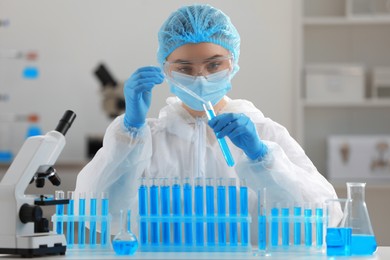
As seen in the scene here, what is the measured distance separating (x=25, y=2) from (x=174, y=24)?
262 cm

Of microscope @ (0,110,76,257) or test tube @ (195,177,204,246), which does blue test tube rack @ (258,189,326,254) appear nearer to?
test tube @ (195,177,204,246)

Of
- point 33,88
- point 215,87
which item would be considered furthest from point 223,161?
point 33,88

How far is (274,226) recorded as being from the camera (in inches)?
70.5

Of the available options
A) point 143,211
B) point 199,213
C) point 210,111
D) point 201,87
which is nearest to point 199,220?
point 199,213

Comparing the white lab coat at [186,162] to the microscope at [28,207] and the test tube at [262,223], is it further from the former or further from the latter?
the microscope at [28,207]

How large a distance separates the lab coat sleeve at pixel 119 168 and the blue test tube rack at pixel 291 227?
0.47m

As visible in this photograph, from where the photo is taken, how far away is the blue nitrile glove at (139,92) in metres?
1.99

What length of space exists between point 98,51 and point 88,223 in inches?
116

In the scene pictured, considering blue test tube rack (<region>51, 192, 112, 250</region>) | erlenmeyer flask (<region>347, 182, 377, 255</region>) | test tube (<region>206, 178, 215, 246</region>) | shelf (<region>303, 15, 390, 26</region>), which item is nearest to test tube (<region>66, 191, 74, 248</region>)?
blue test tube rack (<region>51, 192, 112, 250</region>)

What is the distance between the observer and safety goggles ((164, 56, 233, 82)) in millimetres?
2180

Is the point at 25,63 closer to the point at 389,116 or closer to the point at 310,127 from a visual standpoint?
the point at 310,127

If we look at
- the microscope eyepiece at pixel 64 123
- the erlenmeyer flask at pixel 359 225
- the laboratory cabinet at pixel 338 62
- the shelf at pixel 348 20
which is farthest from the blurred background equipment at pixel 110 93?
the erlenmeyer flask at pixel 359 225

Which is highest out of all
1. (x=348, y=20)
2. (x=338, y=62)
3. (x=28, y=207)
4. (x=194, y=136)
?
(x=348, y=20)

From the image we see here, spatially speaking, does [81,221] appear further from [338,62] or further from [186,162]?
[338,62]
